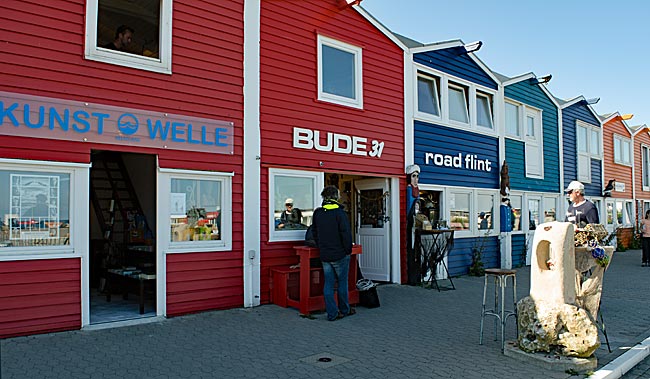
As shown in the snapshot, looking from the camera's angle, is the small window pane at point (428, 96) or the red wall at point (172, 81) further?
the small window pane at point (428, 96)

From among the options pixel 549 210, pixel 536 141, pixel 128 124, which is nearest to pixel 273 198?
pixel 128 124

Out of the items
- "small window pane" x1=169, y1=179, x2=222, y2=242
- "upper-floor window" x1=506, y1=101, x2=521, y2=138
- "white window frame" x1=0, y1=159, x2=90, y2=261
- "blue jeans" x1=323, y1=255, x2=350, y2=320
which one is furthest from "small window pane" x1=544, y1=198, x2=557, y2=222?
"white window frame" x1=0, y1=159, x2=90, y2=261

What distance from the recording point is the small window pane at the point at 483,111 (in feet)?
Result: 43.5

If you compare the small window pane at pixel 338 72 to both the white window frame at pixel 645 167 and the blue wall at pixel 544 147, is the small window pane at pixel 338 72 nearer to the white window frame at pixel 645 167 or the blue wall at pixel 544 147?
the blue wall at pixel 544 147

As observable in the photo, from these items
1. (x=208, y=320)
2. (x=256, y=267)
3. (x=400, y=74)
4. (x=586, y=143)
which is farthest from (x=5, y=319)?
(x=586, y=143)

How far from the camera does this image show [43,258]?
6152mm

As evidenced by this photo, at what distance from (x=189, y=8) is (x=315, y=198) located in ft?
11.6

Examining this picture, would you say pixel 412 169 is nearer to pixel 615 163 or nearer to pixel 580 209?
pixel 580 209

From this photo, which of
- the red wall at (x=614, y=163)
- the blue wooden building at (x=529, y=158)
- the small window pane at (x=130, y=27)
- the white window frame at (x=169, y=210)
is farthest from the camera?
the red wall at (x=614, y=163)

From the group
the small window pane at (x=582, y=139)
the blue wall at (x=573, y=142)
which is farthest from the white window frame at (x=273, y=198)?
the small window pane at (x=582, y=139)

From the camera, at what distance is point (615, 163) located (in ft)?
67.4

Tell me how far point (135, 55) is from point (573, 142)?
14879 millimetres

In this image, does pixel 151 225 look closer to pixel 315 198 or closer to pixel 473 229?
Result: pixel 315 198

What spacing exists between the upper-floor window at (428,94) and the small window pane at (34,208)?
7.53 meters
